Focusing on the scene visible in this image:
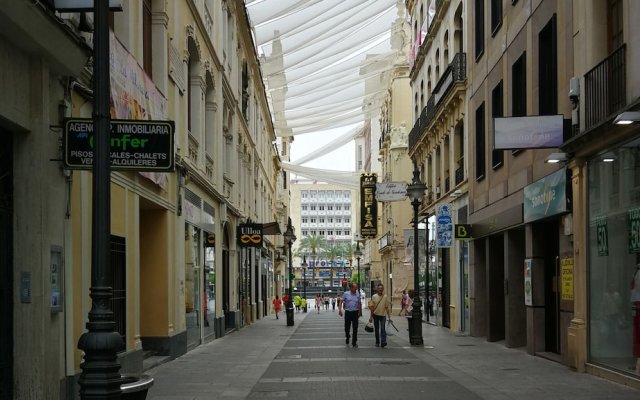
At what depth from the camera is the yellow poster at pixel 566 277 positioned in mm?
15281

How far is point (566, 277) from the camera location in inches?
614

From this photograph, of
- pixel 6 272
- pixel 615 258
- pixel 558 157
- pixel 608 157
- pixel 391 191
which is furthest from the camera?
pixel 391 191

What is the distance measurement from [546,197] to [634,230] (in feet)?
13.0

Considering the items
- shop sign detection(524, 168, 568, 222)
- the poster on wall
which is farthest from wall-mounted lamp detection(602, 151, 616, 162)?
the poster on wall

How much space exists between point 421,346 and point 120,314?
9.87 meters

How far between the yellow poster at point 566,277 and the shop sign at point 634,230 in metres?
2.76

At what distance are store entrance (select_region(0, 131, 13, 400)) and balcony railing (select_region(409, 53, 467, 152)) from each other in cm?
1963

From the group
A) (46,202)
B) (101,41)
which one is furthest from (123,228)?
(101,41)

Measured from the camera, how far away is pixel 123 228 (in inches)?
551

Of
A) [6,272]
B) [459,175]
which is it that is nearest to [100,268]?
[6,272]

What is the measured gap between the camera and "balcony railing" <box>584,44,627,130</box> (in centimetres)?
1278

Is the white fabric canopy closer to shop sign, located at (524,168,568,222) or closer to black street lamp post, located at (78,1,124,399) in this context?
shop sign, located at (524,168,568,222)

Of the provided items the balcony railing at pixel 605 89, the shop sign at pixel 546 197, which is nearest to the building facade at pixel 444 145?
the shop sign at pixel 546 197

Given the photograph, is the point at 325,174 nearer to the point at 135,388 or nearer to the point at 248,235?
the point at 248,235
